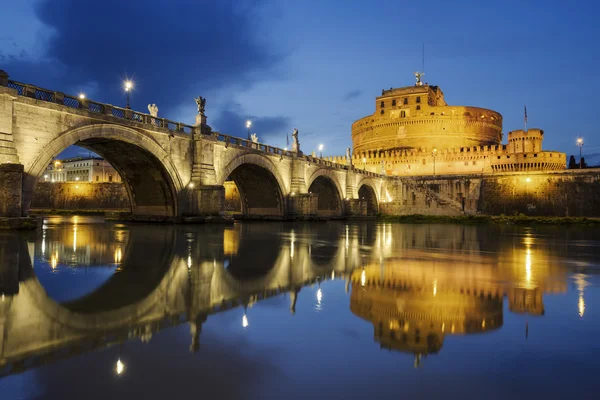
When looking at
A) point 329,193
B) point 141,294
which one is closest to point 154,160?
point 141,294

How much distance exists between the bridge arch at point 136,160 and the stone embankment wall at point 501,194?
116 ft

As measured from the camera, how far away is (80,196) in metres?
59.3

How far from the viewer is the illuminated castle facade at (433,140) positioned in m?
71.4

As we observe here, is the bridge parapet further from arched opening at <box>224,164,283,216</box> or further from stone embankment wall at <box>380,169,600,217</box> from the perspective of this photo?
stone embankment wall at <box>380,169,600,217</box>

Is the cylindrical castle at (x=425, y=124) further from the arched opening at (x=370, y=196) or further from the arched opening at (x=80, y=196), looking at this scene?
the arched opening at (x=80, y=196)

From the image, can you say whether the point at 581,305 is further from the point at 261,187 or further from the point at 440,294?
the point at 261,187

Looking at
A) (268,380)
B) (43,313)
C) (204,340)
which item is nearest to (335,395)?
(268,380)

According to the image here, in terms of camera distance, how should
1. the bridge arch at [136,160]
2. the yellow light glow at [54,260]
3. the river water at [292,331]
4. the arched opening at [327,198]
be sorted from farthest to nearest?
the arched opening at [327,198], the bridge arch at [136,160], the yellow light glow at [54,260], the river water at [292,331]

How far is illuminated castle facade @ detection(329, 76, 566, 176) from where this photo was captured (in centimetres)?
7138

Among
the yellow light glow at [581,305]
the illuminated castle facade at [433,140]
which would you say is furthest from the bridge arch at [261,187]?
the illuminated castle facade at [433,140]

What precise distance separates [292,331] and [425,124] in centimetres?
8709

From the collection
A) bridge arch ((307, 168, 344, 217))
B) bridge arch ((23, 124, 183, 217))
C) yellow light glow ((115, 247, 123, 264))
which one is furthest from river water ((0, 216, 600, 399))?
bridge arch ((307, 168, 344, 217))

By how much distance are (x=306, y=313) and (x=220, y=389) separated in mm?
2570

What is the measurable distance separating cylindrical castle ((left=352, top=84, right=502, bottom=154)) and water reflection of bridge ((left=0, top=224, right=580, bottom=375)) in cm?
7775
